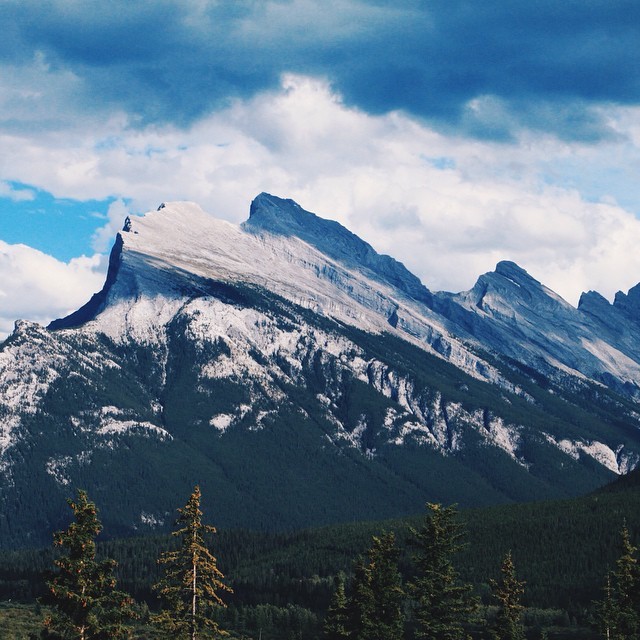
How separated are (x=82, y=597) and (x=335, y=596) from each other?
3386cm

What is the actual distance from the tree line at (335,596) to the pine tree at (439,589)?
0.25ft

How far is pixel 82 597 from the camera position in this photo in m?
60.2

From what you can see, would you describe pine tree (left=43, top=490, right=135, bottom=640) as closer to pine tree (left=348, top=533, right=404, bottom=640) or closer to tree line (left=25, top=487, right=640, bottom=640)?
tree line (left=25, top=487, right=640, bottom=640)

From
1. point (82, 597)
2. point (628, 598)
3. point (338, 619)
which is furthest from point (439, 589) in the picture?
point (82, 597)

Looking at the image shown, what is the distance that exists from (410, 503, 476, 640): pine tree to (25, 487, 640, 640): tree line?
8 centimetres

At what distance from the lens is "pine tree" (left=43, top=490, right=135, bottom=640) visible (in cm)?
6003

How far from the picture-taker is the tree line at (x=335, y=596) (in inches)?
2382

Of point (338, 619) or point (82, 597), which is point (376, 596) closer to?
point (338, 619)

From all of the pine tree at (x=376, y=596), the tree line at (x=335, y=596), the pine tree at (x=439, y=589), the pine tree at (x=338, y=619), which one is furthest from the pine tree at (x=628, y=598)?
the pine tree at (x=338, y=619)

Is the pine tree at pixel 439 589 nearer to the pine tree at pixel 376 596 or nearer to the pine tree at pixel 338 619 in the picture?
the pine tree at pixel 376 596

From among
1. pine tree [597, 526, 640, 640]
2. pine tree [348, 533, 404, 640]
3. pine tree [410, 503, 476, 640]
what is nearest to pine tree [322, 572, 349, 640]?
pine tree [348, 533, 404, 640]

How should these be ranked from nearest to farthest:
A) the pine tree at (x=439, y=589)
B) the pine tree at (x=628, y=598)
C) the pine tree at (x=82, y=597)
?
the pine tree at (x=82, y=597) < the pine tree at (x=439, y=589) < the pine tree at (x=628, y=598)

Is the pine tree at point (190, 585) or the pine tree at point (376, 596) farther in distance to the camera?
the pine tree at point (376, 596)

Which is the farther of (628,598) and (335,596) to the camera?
(628,598)
